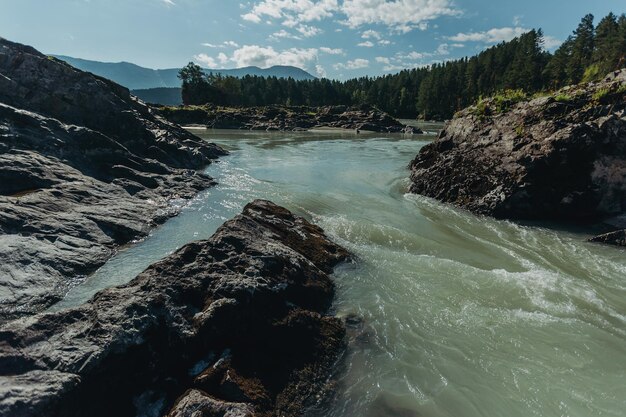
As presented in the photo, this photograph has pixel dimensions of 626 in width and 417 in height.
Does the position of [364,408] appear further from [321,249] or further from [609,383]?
[321,249]

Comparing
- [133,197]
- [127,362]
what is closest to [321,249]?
[127,362]

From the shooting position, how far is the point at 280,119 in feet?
358

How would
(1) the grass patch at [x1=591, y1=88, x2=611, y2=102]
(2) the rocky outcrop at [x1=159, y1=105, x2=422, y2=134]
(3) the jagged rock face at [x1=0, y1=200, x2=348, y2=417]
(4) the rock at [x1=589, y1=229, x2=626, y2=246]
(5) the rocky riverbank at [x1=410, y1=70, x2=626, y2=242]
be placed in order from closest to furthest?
(3) the jagged rock face at [x1=0, y1=200, x2=348, y2=417]
(4) the rock at [x1=589, y1=229, x2=626, y2=246]
(5) the rocky riverbank at [x1=410, y1=70, x2=626, y2=242]
(1) the grass patch at [x1=591, y1=88, x2=611, y2=102]
(2) the rocky outcrop at [x1=159, y1=105, x2=422, y2=134]

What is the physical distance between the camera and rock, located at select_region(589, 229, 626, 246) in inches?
625

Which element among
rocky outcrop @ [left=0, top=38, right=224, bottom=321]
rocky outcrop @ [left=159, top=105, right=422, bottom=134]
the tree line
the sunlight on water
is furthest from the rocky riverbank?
rocky outcrop @ [left=159, top=105, right=422, bottom=134]

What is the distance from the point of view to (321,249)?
14.0m

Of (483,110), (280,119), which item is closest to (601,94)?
(483,110)

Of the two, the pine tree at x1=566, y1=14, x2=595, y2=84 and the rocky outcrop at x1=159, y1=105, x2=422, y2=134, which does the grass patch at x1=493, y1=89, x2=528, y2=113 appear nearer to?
the rocky outcrop at x1=159, y1=105, x2=422, y2=134

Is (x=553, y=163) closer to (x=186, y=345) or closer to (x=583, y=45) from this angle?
(x=186, y=345)

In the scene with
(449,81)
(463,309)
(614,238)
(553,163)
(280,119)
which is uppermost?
(449,81)

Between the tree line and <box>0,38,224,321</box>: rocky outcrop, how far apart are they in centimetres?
7430

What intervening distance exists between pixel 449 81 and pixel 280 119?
71.1 meters

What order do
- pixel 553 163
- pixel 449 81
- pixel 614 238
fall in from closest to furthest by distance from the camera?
1. pixel 614 238
2. pixel 553 163
3. pixel 449 81

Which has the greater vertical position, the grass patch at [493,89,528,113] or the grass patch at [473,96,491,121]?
the grass patch at [493,89,528,113]
